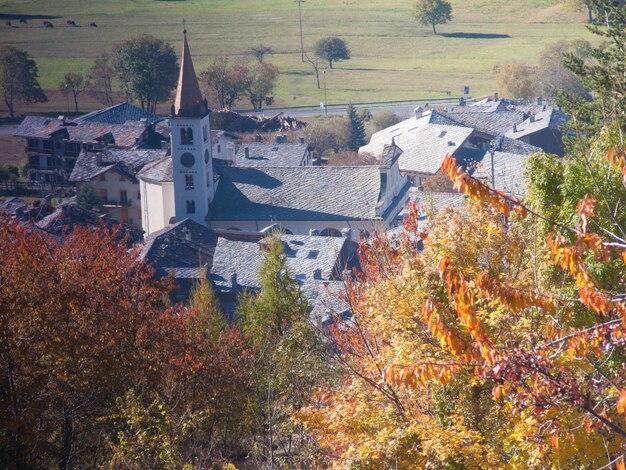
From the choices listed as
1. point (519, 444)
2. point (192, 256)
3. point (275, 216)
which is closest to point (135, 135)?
point (275, 216)

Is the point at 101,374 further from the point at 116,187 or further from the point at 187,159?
the point at 116,187

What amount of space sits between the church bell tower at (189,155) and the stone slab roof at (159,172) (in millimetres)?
1504

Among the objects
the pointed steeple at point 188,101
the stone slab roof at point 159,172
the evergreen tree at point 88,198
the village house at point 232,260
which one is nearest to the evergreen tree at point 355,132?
the stone slab roof at point 159,172

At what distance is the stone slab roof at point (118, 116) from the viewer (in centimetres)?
9100

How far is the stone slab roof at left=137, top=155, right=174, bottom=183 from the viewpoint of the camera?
6131cm

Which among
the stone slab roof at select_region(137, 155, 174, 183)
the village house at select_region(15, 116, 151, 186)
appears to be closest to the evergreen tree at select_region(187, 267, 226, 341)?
the stone slab roof at select_region(137, 155, 174, 183)

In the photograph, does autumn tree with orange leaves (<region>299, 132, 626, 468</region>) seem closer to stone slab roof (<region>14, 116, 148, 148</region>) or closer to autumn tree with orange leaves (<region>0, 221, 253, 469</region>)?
autumn tree with orange leaves (<region>0, 221, 253, 469</region>)

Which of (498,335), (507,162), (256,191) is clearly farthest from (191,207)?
(498,335)

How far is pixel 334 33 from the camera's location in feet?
534

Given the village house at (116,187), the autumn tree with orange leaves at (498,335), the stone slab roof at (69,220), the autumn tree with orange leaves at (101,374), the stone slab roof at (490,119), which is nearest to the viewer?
the autumn tree with orange leaves at (498,335)

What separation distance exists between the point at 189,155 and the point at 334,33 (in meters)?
108

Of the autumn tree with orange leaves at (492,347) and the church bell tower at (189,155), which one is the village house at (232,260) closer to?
the church bell tower at (189,155)

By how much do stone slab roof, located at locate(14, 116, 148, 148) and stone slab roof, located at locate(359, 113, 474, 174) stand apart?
18.5m

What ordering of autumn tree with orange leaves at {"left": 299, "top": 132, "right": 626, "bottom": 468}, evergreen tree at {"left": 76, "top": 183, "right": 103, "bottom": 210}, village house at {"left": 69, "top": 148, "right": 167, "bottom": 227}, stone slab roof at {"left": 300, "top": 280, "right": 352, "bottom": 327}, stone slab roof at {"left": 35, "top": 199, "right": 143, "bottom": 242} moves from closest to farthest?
1. autumn tree with orange leaves at {"left": 299, "top": 132, "right": 626, "bottom": 468}
2. stone slab roof at {"left": 300, "top": 280, "right": 352, "bottom": 327}
3. stone slab roof at {"left": 35, "top": 199, "right": 143, "bottom": 242}
4. evergreen tree at {"left": 76, "top": 183, "right": 103, "bottom": 210}
5. village house at {"left": 69, "top": 148, "right": 167, "bottom": 227}
